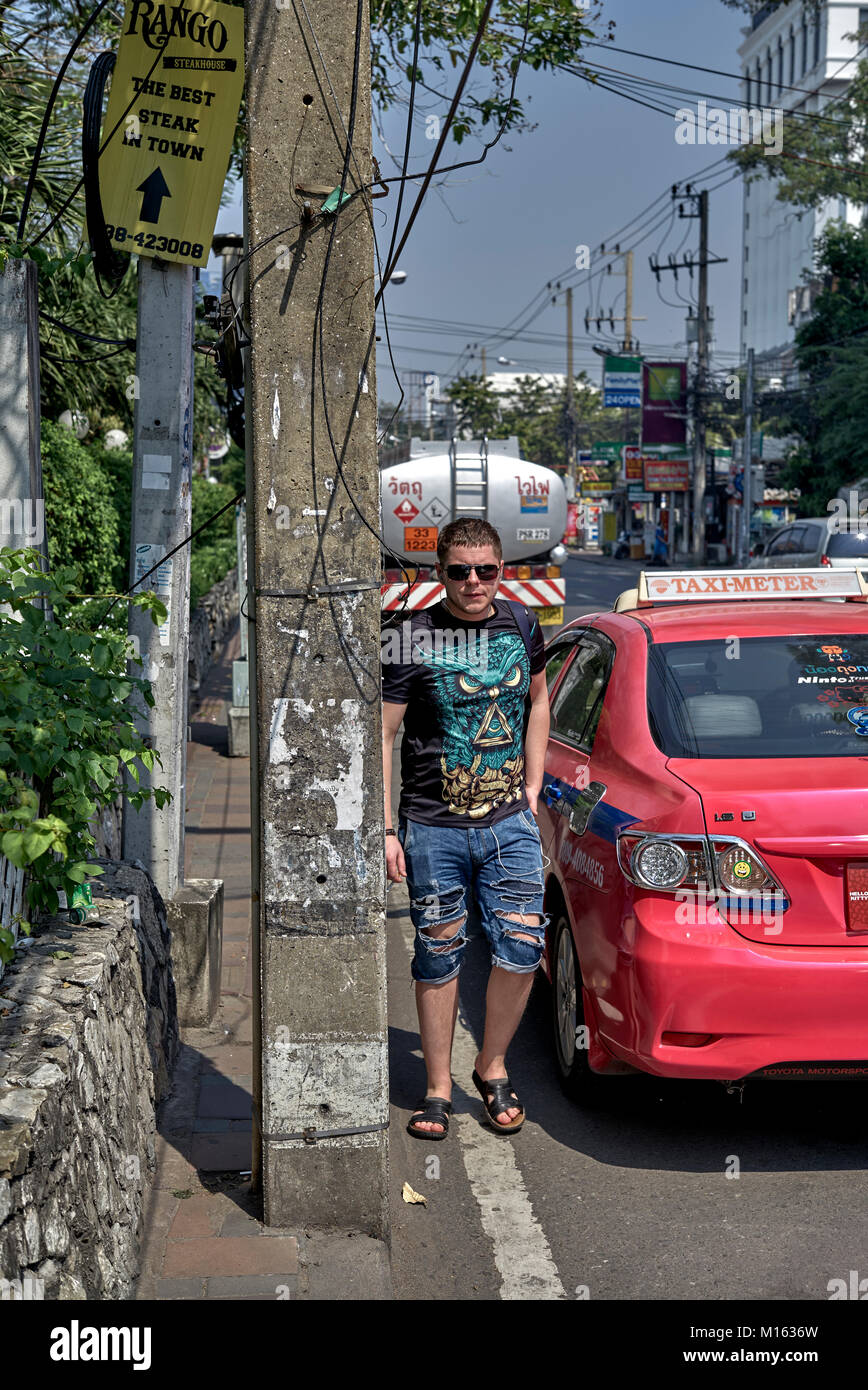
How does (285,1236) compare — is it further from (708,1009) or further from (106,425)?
(106,425)

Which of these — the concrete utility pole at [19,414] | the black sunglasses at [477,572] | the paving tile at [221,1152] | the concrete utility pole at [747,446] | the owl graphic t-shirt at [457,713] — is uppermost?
the concrete utility pole at [747,446]

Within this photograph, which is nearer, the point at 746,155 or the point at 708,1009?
the point at 708,1009

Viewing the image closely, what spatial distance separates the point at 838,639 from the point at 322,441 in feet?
7.51

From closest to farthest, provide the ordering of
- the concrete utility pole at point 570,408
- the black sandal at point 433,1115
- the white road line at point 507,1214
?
the white road line at point 507,1214 < the black sandal at point 433,1115 < the concrete utility pole at point 570,408

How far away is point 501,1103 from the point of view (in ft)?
16.0

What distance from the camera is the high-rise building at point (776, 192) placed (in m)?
73.5

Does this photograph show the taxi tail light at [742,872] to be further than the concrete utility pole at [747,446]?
No

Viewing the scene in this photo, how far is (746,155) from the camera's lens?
44.7 m

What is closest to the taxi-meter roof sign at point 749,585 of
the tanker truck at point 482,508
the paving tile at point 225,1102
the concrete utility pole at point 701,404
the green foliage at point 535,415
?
the paving tile at point 225,1102

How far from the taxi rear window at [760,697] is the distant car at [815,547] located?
1422 cm

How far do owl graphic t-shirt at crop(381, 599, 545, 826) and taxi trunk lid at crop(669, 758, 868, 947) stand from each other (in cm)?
71

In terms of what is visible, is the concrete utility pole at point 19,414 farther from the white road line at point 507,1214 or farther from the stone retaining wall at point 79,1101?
the white road line at point 507,1214

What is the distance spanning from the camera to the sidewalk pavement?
12.0 ft

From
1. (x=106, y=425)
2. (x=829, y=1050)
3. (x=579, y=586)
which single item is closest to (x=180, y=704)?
(x=829, y=1050)
